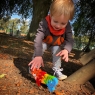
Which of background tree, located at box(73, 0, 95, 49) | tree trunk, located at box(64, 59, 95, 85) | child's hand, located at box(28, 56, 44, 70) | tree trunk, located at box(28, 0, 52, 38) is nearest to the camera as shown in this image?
child's hand, located at box(28, 56, 44, 70)

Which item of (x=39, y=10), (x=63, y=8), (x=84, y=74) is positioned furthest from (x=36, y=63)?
(x=39, y=10)

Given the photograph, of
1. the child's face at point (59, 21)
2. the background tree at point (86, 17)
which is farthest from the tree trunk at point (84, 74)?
the background tree at point (86, 17)

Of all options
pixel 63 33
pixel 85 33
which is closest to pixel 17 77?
pixel 63 33

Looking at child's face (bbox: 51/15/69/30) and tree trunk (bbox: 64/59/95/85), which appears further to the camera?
tree trunk (bbox: 64/59/95/85)

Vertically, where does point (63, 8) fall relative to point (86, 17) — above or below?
below

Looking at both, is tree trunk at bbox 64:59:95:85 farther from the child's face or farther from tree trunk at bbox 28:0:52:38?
tree trunk at bbox 28:0:52:38

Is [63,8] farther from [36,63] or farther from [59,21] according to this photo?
[36,63]

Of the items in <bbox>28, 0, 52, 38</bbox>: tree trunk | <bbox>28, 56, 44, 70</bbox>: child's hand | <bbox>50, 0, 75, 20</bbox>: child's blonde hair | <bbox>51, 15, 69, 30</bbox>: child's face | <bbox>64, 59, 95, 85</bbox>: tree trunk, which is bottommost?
<bbox>64, 59, 95, 85</bbox>: tree trunk

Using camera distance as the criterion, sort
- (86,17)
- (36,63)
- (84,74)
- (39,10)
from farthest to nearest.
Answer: (86,17) → (39,10) → (84,74) → (36,63)

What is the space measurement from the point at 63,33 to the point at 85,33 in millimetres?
15594

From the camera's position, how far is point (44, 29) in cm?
288

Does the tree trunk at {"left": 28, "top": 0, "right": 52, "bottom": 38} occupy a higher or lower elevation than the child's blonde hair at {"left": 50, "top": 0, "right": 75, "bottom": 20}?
higher

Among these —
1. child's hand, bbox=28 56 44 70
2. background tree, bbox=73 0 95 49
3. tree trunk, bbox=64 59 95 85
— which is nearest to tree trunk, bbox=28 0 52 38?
background tree, bbox=73 0 95 49

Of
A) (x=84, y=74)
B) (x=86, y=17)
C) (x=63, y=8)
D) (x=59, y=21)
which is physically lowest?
(x=84, y=74)
